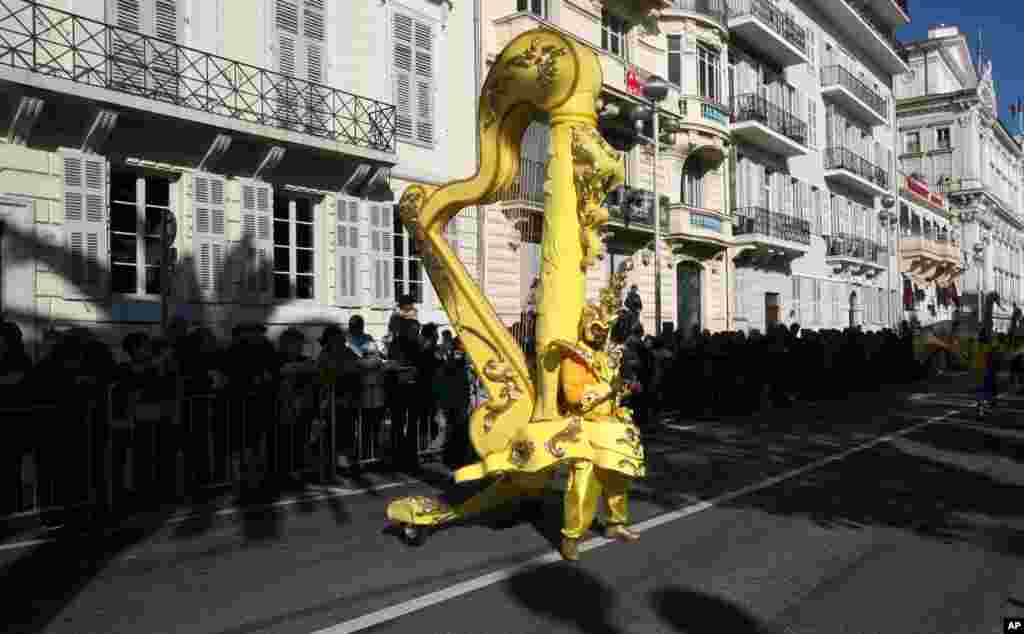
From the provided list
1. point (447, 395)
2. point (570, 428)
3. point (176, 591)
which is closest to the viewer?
point (176, 591)

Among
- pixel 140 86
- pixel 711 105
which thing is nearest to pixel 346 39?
pixel 140 86

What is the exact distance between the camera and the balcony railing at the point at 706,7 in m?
26.0

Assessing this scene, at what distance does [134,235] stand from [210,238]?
4.06ft

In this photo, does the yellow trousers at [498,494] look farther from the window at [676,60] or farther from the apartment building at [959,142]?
the apartment building at [959,142]

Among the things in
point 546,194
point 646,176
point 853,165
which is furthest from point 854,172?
point 546,194

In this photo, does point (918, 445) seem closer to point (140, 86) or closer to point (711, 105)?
point (140, 86)

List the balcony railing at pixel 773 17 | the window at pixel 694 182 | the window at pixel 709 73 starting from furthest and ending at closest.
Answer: the balcony railing at pixel 773 17 < the window at pixel 694 182 < the window at pixel 709 73

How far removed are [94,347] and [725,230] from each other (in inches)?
895

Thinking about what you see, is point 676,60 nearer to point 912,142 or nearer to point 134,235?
point 134,235

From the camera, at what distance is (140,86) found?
12.3 metres

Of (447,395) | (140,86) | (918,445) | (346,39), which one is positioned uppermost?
(346,39)

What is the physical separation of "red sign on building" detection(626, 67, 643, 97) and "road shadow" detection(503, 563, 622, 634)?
19366 millimetres

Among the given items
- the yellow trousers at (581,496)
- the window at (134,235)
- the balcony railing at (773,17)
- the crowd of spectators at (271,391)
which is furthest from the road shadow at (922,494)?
the balcony railing at (773,17)

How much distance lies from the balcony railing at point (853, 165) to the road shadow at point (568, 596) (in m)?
34.4
